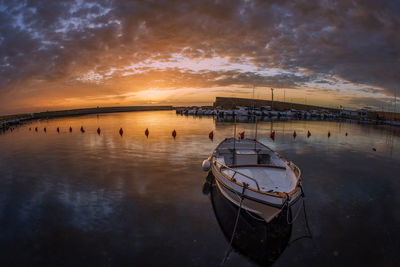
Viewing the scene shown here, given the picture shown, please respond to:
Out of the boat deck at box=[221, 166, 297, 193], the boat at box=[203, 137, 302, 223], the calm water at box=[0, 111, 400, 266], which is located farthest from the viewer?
the boat deck at box=[221, 166, 297, 193]

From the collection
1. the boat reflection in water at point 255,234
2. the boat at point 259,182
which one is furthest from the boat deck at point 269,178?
the boat reflection in water at point 255,234

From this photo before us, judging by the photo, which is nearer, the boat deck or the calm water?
the calm water

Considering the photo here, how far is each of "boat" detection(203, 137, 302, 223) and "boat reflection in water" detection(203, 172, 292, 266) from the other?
2.30ft

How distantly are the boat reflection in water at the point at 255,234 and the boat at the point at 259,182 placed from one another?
0.70 m

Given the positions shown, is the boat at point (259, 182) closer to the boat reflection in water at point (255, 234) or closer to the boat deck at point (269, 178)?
the boat deck at point (269, 178)

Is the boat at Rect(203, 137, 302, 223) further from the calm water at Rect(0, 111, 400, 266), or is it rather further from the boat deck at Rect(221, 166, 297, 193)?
the calm water at Rect(0, 111, 400, 266)

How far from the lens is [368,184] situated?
677 inches

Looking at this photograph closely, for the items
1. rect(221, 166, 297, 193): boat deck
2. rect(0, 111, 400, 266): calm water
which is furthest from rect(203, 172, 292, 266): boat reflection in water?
rect(221, 166, 297, 193): boat deck

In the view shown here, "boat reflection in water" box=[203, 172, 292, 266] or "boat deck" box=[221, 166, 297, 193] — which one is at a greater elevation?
"boat deck" box=[221, 166, 297, 193]

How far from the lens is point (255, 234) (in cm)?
1028

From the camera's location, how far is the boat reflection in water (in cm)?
909

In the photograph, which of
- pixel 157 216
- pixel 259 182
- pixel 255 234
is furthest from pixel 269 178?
pixel 157 216

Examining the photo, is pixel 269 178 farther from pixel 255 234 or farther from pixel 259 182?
pixel 255 234

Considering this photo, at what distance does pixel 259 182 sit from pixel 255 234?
2.88 m
